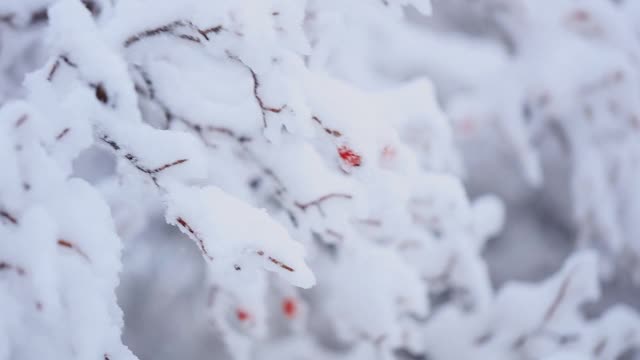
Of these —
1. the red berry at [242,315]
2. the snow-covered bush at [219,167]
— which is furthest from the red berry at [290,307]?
the red berry at [242,315]

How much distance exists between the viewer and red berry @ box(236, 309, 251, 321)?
5.93ft

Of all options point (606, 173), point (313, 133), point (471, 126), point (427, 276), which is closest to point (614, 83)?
point (606, 173)

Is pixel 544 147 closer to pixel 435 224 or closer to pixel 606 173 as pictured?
pixel 606 173

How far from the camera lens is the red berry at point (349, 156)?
1349 mm

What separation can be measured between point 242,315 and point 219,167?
0.49 m

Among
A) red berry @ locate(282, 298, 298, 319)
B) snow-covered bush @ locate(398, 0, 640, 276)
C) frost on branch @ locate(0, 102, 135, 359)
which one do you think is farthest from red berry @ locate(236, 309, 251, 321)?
snow-covered bush @ locate(398, 0, 640, 276)

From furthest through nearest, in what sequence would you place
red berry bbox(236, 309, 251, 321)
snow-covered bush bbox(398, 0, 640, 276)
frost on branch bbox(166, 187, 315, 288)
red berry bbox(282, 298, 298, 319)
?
snow-covered bush bbox(398, 0, 640, 276), red berry bbox(282, 298, 298, 319), red berry bbox(236, 309, 251, 321), frost on branch bbox(166, 187, 315, 288)

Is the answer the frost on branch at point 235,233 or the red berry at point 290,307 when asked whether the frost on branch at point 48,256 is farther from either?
the red berry at point 290,307

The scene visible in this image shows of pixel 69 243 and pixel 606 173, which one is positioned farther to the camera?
pixel 606 173

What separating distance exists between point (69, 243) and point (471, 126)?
1971 millimetres

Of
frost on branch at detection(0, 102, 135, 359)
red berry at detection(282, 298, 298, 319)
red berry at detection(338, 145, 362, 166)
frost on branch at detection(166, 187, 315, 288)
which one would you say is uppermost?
red berry at detection(338, 145, 362, 166)

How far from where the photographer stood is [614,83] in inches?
101

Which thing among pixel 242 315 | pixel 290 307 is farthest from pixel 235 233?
pixel 290 307

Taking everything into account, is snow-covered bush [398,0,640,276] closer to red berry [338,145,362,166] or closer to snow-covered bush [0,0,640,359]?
snow-covered bush [0,0,640,359]
